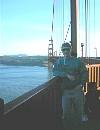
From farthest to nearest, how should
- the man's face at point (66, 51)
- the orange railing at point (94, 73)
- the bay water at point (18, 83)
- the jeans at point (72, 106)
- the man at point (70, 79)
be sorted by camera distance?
1. the bay water at point (18, 83)
2. the orange railing at point (94, 73)
3. the jeans at point (72, 106)
4. the man at point (70, 79)
5. the man's face at point (66, 51)

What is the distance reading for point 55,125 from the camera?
9523mm

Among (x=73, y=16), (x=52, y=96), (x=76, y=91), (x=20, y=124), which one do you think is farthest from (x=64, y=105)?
(x=73, y=16)

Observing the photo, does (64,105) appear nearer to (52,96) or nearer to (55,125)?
(55,125)

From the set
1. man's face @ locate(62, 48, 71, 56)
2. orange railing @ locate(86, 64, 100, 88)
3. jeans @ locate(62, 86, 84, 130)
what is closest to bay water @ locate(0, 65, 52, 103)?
orange railing @ locate(86, 64, 100, 88)

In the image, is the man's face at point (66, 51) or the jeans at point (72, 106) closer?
the man's face at point (66, 51)

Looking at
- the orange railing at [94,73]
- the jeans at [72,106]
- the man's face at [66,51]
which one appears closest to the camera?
the man's face at [66,51]

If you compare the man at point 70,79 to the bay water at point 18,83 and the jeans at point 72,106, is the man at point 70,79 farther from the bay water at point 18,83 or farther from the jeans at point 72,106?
the bay water at point 18,83

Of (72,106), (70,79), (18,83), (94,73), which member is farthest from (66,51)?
(18,83)

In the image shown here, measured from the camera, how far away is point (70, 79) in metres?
8.65

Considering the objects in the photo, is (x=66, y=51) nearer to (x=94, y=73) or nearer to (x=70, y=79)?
(x=70, y=79)

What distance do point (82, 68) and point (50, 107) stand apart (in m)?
2.13

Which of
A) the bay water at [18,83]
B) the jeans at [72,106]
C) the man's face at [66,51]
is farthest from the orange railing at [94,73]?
the man's face at [66,51]

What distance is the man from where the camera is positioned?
8633 millimetres

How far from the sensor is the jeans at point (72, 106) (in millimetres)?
8781
